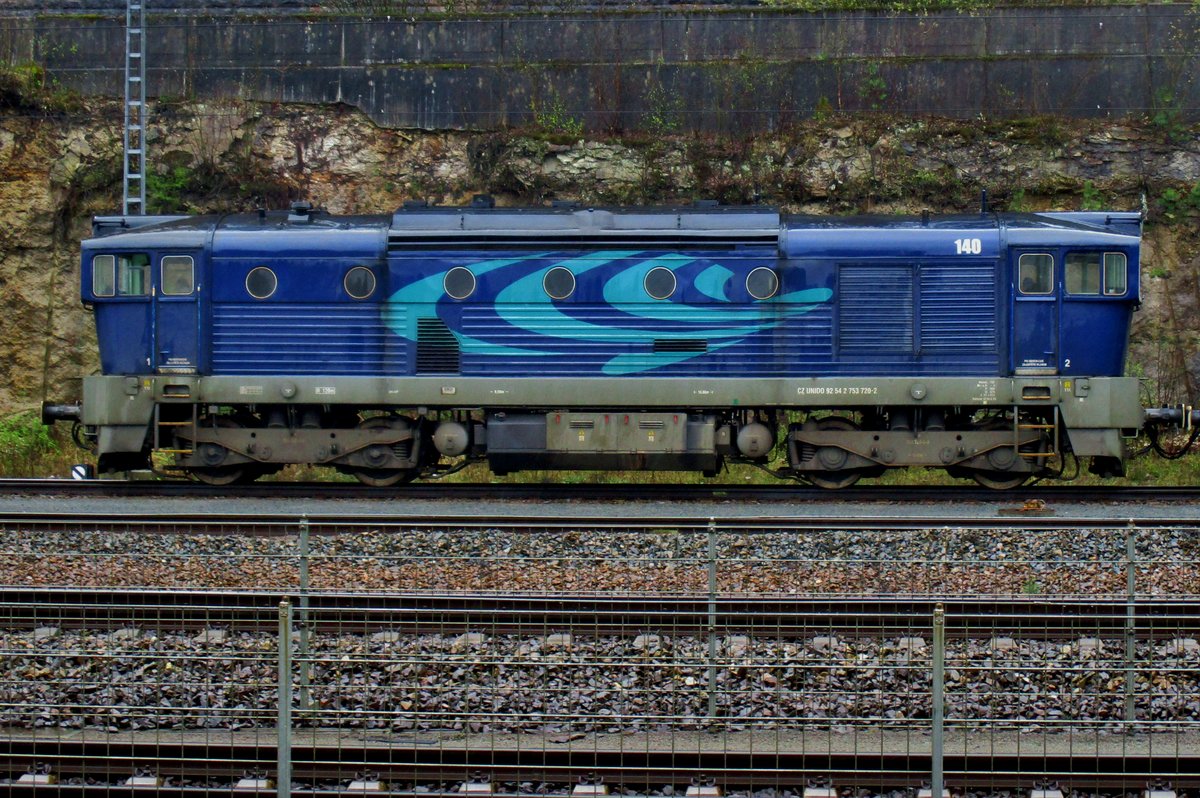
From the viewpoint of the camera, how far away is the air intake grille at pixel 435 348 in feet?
62.1

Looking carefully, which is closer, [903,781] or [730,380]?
[903,781]

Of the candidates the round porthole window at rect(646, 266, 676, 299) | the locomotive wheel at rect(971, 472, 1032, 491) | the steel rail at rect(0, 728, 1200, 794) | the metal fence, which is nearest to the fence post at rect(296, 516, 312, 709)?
the metal fence

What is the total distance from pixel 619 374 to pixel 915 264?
13.5 feet

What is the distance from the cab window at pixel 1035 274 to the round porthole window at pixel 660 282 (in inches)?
178

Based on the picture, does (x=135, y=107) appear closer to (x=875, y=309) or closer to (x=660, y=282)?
(x=660, y=282)

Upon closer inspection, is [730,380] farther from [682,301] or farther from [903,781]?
[903,781]

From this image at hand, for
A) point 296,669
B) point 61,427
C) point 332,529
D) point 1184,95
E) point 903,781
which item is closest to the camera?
point 903,781

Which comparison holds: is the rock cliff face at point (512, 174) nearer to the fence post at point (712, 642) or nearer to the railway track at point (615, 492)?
the railway track at point (615, 492)

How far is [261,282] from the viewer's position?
19109 mm

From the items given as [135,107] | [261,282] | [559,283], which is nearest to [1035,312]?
[559,283]

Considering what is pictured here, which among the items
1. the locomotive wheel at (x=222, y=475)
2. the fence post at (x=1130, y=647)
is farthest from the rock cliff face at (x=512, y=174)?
the fence post at (x=1130, y=647)

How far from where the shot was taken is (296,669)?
1032cm

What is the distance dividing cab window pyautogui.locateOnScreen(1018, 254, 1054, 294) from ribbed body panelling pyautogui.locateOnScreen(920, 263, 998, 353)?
0.37 meters

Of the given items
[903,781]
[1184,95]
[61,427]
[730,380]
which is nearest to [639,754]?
[903,781]
